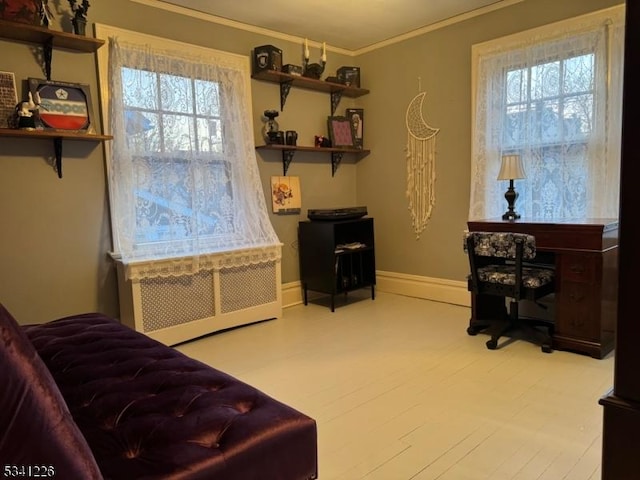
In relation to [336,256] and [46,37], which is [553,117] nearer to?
[336,256]

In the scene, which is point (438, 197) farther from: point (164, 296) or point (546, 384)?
point (164, 296)

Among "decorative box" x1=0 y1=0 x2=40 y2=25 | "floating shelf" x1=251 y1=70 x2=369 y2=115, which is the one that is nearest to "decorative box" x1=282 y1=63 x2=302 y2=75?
Result: "floating shelf" x1=251 y1=70 x2=369 y2=115

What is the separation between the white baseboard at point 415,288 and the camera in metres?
4.24

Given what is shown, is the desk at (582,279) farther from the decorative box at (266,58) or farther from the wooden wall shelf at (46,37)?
the wooden wall shelf at (46,37)

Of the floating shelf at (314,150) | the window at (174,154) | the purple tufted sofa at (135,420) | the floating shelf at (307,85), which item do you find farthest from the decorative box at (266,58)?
the purple tufted sofa at (135,420)

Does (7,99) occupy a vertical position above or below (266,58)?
below

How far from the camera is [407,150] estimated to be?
4.54m

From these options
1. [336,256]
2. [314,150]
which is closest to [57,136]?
[314,150]

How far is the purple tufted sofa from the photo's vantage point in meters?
0.84

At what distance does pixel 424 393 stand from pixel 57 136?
2.69m

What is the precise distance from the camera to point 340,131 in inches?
185

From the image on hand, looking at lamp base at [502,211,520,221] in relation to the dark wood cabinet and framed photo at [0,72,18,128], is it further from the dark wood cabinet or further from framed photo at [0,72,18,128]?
framed photo at [0,72,18,128]

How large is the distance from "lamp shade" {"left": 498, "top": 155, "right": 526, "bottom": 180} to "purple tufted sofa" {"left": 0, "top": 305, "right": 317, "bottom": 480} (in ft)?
8.63

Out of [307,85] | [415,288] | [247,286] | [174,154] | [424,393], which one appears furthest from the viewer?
[415,288]
